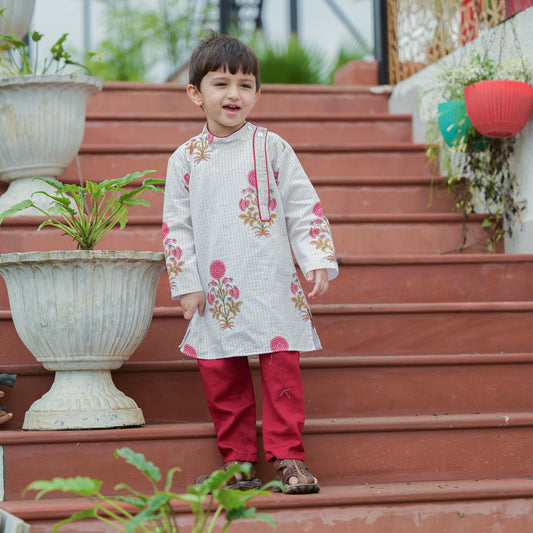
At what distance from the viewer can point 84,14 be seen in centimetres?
1212

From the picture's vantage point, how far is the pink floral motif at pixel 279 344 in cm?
225

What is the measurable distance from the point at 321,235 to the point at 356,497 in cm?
69

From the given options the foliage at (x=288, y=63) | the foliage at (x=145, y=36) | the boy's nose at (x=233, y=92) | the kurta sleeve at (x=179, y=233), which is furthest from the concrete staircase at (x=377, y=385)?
the foliage at (x=145, y=36)

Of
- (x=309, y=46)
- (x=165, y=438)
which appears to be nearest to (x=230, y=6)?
(x=309, y=46)

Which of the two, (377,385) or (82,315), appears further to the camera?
(377,385)

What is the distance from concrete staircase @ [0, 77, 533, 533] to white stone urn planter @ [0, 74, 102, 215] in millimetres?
248

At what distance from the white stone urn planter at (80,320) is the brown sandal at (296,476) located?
1.51 feet

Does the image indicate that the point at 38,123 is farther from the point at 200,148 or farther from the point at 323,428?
the point at 323,428

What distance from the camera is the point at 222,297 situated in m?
2.30

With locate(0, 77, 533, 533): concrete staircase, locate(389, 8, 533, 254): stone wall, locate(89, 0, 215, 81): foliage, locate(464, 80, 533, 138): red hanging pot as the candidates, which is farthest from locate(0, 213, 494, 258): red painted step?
locate(89, 0, 215, 81): foliage

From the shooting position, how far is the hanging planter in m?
3.47

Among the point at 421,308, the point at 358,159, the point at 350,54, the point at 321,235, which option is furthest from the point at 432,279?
the point at 350,54

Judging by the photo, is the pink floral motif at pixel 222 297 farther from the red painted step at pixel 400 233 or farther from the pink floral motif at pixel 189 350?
the red painted step at pixel 400 233

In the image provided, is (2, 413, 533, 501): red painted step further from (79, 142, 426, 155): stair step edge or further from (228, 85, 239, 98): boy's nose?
(79, 142, 426, 155): stair step edge
